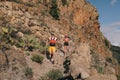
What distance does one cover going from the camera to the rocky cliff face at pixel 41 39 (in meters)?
23.6

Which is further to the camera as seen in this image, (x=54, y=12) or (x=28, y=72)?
(x=54, y=12)

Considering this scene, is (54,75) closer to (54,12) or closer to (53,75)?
(53,75)

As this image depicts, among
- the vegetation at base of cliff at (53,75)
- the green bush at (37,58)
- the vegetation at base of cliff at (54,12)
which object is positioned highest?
the vegetation at base of cliff at (54,12)

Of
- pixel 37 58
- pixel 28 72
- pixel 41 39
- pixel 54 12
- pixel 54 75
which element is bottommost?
pixel 54 75

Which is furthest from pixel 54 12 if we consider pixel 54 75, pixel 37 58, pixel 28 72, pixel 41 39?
pixel 28 72

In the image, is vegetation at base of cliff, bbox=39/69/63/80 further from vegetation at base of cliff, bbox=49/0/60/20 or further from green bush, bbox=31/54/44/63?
vegetation at base of cliff, bbox=49/0/60/20

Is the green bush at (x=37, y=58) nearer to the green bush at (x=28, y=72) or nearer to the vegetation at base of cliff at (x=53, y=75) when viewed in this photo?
the vegetation at base of cliff at (x=53, y=75)

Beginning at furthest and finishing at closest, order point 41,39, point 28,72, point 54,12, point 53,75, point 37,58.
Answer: point 54,12
point 41,39
point 37,58
point 53,75
point 28,72

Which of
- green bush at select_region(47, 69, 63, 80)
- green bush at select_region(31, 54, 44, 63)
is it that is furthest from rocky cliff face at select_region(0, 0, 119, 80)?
green bush at select_region(47, 69, 63, 80)

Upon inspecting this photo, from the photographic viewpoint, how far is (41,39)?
1222 inches

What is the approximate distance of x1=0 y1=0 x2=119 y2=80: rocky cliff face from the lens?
23.6 m

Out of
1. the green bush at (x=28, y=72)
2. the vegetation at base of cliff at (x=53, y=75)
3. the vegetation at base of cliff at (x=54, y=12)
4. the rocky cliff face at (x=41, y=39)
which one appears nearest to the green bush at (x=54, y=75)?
the vegetation at base of cliff at (x=53, y=75)

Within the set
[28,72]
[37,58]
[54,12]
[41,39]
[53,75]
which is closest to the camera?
[28,72]

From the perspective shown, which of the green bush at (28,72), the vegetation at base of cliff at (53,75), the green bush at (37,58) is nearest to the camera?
the green bush at (28,72)
